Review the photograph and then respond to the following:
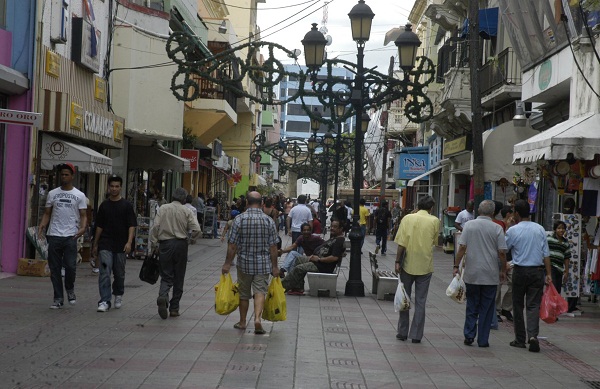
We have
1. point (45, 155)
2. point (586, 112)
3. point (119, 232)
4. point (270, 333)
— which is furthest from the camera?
point (45, 155)

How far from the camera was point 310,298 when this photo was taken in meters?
16.0

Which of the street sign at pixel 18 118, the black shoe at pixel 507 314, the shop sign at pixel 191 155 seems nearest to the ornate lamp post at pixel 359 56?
the black shoe at pixel 507 314

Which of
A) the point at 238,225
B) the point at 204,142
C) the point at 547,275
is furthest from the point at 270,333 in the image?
the point at 204,142

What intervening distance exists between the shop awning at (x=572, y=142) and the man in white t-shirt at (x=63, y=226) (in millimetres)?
7515

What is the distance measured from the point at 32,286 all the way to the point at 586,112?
9924 millimetres

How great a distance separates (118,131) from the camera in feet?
77.1

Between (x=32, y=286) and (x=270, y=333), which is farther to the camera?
(x=32, y=286)

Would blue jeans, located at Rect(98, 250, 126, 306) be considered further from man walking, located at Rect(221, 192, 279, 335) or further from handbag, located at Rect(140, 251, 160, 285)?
man walking, located at Rect(221, 192, 279, 335)

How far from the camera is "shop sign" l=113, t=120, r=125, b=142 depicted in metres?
23.2

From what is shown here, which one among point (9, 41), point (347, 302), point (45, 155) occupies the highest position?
point (9, 41)

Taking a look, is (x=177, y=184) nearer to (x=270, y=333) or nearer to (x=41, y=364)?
(x=270, y=333)

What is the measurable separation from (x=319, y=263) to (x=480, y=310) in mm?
5427

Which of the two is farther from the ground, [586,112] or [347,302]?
[586,112]

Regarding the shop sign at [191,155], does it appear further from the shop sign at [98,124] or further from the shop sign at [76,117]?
the shop sign at [76,117]
